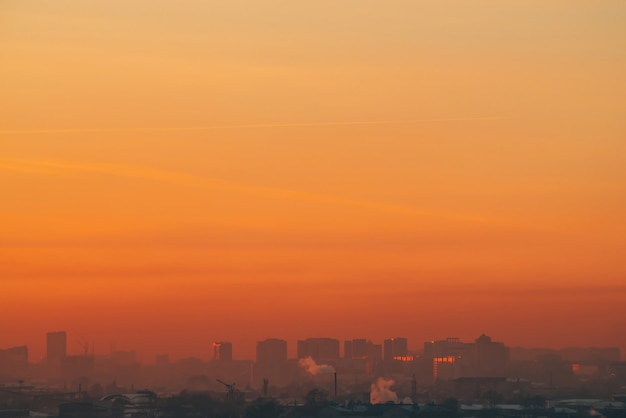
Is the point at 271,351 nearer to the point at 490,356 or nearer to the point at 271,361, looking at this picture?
the point at 271,361

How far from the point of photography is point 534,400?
114m

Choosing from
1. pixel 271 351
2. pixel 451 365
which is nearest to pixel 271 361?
pixel 271 351

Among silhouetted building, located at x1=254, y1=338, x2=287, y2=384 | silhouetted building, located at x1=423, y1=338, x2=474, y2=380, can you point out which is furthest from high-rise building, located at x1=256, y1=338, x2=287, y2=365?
silhouetted building, located at x1=423, y1=338, x2=474, y2=380

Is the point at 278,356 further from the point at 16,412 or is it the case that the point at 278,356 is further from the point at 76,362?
the point at 16,412

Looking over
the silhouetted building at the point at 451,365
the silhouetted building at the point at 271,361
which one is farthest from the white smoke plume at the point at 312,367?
the silhouetted building at the point at 451,365

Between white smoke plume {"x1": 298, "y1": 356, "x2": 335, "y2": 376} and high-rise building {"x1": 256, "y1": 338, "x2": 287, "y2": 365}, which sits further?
high-rise building {"x1": 256, "y1": 338, "x2": 287, "y2": 365}

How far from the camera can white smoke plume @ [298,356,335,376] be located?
566ft

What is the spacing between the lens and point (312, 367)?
17825 centimetres

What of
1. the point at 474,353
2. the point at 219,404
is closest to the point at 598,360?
the point at 474,353

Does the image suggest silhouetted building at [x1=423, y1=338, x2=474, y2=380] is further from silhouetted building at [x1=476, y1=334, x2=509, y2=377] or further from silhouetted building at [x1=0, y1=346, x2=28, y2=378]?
silhouetted building at [x1=0, y1=346, x2=28, y2=378]

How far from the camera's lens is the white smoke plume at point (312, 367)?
566 feet

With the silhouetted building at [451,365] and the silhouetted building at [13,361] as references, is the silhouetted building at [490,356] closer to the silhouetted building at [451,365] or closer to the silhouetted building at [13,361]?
the silhouetted building at [451,365]

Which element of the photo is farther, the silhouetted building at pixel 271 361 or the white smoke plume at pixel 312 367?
the silhouetted building at pixel 271 361

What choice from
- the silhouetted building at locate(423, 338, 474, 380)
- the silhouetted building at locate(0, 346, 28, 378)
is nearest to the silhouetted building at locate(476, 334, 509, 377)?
the silhouetted building at locate(423, 338, 474, 380)
